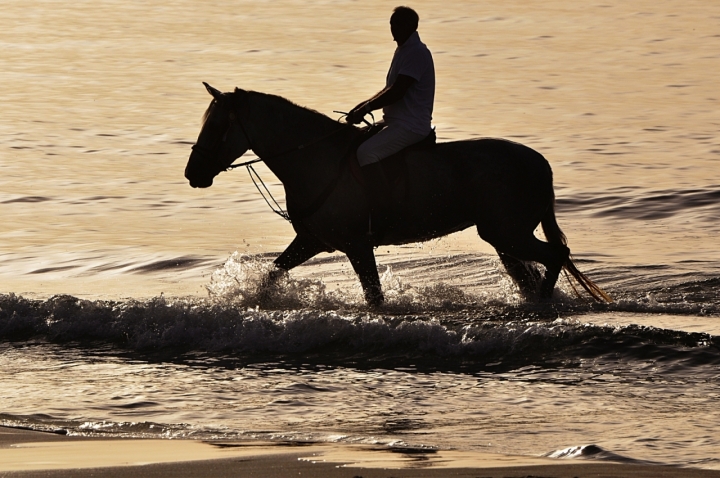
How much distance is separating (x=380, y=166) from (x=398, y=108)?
49 cm

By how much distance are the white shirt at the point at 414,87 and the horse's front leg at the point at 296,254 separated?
122cm

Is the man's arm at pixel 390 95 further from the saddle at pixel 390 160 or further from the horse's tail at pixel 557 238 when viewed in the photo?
the horse's tail at pixel 557 238

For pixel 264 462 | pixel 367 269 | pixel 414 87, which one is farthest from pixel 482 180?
pixel 264 462

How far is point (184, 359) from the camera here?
10508mm

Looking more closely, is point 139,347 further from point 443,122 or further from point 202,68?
point 202,68

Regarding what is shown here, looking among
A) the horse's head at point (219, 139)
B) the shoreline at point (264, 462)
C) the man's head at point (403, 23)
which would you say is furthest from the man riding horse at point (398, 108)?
the shoreline at point (264, 462)

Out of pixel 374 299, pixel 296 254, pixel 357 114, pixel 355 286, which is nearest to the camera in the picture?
pixel 357 114

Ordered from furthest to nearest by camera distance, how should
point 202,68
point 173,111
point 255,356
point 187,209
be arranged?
point 202,68
point 173,111
point 187,209
point 255,356

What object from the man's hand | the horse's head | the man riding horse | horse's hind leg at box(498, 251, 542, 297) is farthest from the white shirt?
horse's hind leg at box(498, 251, 542, 297)

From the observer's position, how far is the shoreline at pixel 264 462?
21.4 ft

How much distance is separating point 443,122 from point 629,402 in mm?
15938

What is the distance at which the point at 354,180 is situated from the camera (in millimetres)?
11055

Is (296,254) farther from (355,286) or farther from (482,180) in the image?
(355,286)

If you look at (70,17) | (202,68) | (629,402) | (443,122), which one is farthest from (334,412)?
(70,17)
